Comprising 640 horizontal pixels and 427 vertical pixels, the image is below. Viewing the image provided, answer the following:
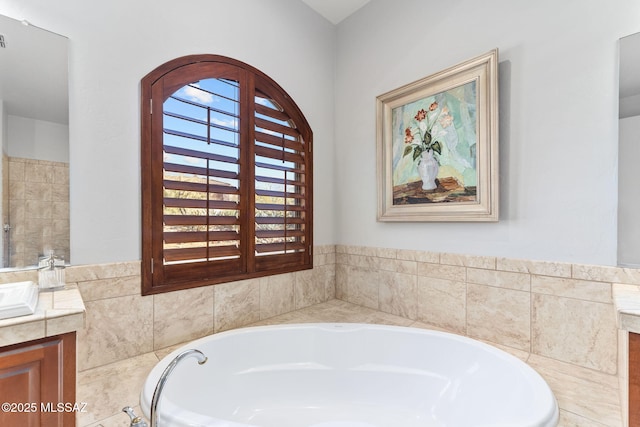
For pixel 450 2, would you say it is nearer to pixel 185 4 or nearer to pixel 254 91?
pixel 254 91

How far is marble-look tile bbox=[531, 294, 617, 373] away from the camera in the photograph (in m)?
1.27

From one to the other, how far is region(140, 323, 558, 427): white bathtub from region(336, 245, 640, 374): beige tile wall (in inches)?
9.3

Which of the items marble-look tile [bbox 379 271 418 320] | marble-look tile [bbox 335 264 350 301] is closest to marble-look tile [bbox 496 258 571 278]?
marble-look tile [bbox 379 271 418 320]

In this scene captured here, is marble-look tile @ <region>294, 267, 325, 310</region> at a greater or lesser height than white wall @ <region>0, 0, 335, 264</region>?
lesser

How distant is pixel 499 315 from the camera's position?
157 centimetres

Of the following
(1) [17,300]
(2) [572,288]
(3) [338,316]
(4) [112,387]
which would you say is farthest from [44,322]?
(2) [572,288]

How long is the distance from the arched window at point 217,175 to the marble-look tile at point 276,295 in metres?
0.07

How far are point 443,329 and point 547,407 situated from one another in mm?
832

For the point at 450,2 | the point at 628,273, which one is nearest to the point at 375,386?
the point at 628,273

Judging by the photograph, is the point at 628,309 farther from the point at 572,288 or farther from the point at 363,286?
the point at 363,286

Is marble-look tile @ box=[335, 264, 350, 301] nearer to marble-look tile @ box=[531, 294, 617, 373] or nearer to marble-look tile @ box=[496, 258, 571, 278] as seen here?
marble-look tile @ box=[496, 258, 571, 278]

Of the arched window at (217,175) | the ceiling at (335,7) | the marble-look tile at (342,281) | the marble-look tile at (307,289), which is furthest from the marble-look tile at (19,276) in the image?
the ceiling at (335,7)

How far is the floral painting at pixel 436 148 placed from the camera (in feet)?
5.43

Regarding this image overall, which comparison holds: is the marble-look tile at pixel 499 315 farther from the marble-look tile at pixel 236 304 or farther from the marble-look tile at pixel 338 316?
the marble-look tile at pixel 236 304
